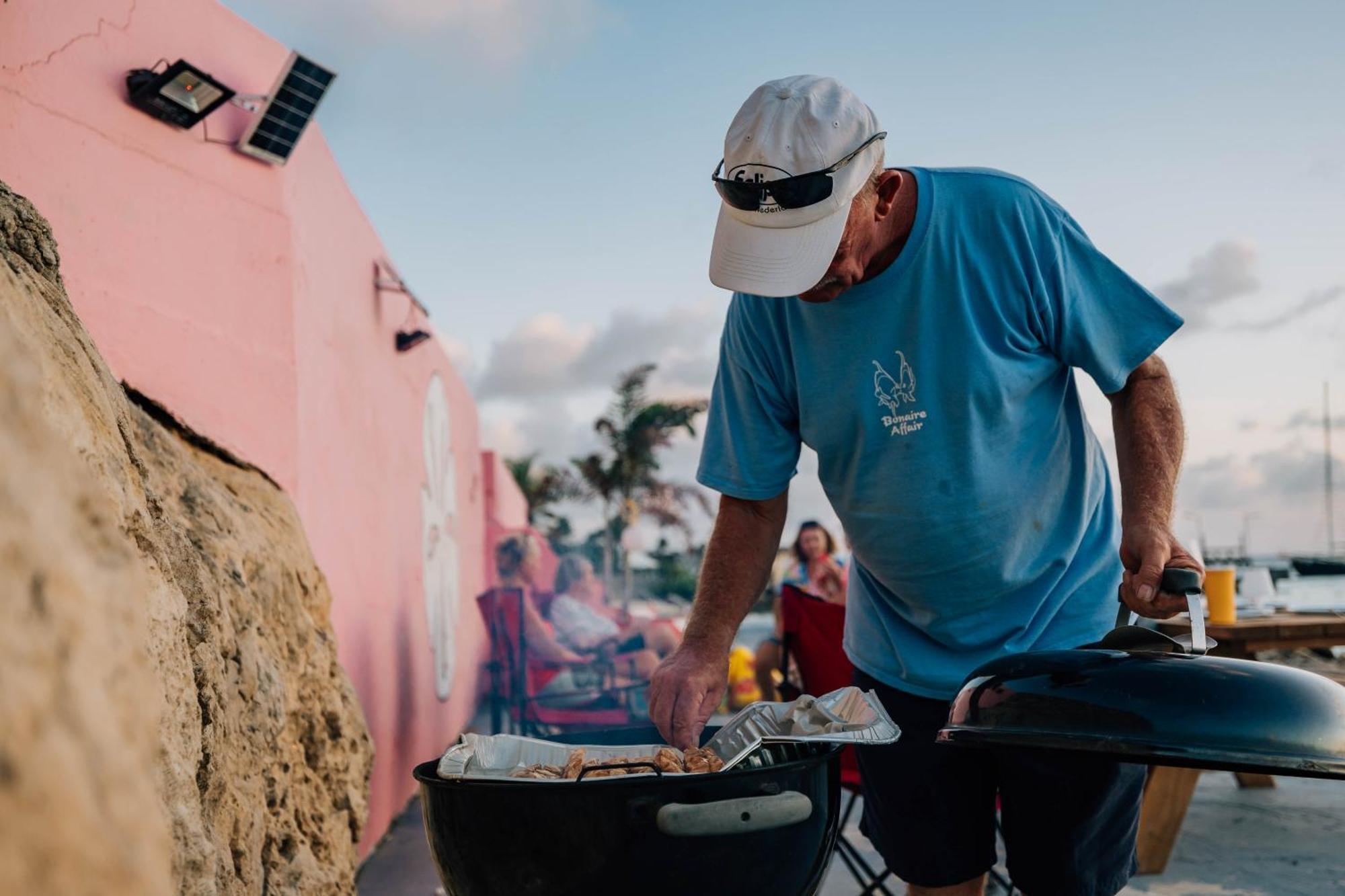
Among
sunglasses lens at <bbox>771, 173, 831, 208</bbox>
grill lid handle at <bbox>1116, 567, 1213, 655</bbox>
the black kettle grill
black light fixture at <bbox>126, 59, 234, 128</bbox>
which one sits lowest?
the black kettle grill

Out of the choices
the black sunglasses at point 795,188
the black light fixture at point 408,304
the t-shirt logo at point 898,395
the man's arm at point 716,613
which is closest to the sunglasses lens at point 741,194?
the black sunglasses at point 795,188

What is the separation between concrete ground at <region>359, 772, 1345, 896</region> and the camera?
421 cm

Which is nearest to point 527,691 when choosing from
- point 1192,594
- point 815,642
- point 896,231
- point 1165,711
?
point 815,642

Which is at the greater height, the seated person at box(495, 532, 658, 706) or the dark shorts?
the dark shorts

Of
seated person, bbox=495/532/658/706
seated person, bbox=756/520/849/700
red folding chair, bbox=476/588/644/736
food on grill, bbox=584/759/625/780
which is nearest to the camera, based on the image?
food on grill, bbox=584/759/625/780

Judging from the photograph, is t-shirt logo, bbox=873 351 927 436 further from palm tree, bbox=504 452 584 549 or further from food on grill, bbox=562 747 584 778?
palm tree, bbox=504 452 584 549

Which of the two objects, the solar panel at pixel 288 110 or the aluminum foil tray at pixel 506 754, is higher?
the solar panel at pixel 288 110

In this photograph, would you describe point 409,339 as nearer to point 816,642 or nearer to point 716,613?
point 816,642

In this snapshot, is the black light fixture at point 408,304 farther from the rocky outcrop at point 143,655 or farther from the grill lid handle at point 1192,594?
the grill lid handle at point 1192,594

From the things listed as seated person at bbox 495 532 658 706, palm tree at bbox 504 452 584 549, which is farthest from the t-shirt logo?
palm tree at bbox 504 452 584 549

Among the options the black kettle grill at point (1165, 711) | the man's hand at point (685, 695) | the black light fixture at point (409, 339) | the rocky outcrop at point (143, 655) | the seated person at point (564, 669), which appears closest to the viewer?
the rocky outcrop at point (143, 655)

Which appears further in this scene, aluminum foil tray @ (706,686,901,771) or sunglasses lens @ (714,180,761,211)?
sunglasses lens @ (714,180,761,211)

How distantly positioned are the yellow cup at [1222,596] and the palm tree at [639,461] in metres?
16.2

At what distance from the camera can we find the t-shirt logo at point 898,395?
6.47 ft
